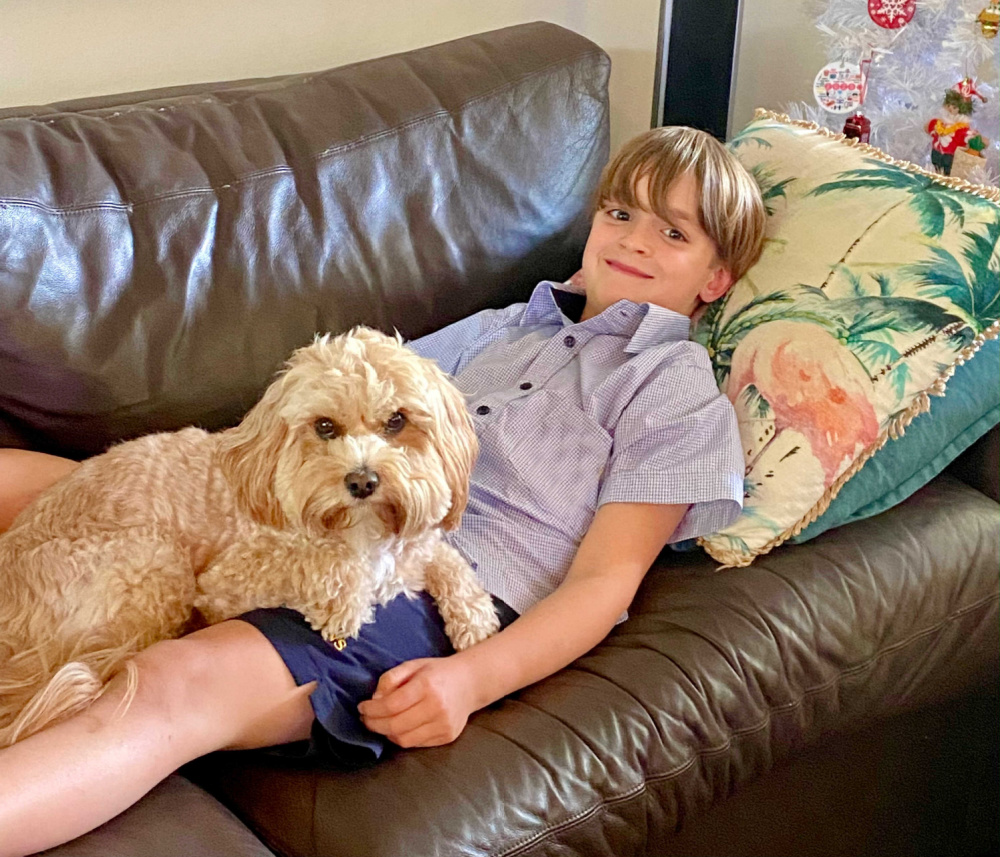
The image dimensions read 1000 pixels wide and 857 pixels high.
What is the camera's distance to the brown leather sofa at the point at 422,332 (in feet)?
3.76

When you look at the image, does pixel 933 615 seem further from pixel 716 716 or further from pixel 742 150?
pixel 742 150

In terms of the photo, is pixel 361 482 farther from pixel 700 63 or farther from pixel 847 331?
pixel 700 63

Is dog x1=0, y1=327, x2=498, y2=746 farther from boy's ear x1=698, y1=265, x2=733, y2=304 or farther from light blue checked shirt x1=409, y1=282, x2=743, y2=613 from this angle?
boy's ear x1=698, y1=265, x2=733, y2=304

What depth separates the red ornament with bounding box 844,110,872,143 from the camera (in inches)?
78.1

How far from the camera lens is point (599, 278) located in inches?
65.1

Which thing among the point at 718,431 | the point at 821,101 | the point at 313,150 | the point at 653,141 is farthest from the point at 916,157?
the point at 313,150

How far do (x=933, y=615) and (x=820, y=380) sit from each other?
1.14ft

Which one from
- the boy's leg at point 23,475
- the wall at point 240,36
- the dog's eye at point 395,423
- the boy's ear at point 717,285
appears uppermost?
the wall at point 240,36

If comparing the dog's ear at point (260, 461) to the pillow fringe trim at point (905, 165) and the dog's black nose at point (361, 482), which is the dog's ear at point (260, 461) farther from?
the pillow fringe trim at point (905, 165)

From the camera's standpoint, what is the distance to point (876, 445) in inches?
54.4

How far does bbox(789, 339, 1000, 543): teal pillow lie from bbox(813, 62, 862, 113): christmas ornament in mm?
744

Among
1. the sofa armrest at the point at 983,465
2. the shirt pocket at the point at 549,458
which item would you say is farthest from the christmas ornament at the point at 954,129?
the shirt pocket at the point at 549,458

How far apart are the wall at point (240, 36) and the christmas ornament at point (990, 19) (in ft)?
2.78

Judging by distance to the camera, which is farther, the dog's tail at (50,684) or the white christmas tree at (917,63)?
the white christmas tree at (917,63)
